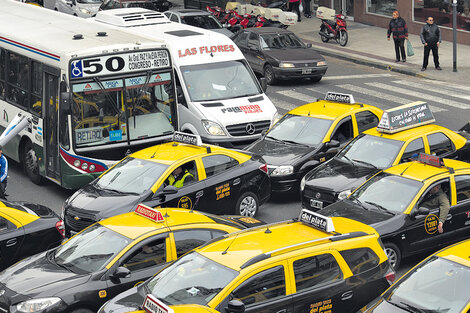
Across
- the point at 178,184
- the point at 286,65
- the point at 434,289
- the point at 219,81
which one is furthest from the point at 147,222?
the point at 286,65

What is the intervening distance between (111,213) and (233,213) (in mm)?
2433

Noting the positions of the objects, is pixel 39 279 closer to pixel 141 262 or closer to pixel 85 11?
pixel 141 262

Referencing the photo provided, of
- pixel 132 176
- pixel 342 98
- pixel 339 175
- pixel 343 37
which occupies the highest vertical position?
pixel 343 37

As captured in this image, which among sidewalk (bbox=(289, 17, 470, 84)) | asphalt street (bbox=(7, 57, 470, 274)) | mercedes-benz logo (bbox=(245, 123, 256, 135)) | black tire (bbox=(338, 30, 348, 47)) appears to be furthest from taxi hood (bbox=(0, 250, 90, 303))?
black tire (bbox=(338, 30, 348, 47))

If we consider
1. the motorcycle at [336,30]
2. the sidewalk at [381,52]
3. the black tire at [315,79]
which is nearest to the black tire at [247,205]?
the black tire at [315,79]

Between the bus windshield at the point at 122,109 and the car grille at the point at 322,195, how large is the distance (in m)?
3.49

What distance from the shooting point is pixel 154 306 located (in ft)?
27.5

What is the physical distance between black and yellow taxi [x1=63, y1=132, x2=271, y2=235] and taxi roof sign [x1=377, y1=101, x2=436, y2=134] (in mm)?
2400

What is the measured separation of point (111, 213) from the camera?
12992 millimetres

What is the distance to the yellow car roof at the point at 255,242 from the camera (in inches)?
359

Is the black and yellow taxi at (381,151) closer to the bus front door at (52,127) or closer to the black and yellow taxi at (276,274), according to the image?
the black and yellow taxi at (276,274)

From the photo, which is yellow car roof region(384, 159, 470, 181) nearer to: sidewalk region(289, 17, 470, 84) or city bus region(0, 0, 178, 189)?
city bus region(0, 0, 178, 189)

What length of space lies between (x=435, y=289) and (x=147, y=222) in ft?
12.3

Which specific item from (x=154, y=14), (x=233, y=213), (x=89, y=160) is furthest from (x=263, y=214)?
(x=154, y=14)
